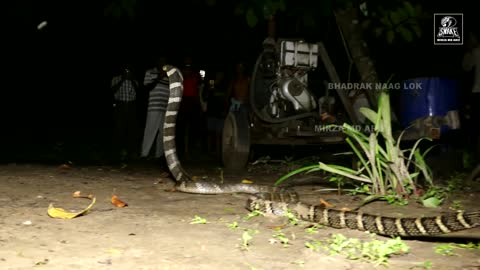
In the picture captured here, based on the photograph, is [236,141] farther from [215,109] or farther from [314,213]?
[215,109]

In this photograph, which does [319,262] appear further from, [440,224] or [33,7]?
[33,7]

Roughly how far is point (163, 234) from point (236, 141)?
4.56 m

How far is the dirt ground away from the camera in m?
3.96

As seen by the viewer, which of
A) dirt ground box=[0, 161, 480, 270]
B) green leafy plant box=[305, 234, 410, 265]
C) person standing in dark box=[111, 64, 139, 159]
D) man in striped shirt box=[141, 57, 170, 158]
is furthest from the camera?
person standing in dark box=[111, 64, 139, 159]

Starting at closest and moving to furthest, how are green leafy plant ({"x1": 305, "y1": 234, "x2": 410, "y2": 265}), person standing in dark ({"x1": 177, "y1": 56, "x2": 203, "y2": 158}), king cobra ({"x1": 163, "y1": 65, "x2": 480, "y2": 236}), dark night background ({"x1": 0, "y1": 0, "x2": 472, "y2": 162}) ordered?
green leafy plant ({"x1": 305, "y1": 234, "x2": 410, "y2": 265})
king cobra ({"x1": 163, "y1": 65, "x2": 480, "y2": 236})
person standing in dark ({"x1": 177, "y1": 56, "x2": 203, "y2": 158})
dark night background ({"x1": 0, "y1": 0, "x2": 472, "y2": 162})

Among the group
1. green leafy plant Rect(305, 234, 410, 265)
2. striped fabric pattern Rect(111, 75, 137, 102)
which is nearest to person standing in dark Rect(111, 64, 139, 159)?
striped fabric pattern Rect(111, 75, 137, 102)

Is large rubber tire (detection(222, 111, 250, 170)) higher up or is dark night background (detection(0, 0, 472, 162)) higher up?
dark night background (detection(0, 0, 472, 162))

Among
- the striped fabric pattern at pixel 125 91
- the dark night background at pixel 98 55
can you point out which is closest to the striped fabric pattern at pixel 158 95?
the striped fabric pattern at pixel 125 91

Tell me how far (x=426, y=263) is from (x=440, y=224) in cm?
67

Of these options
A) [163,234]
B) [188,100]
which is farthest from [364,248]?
[188,100]

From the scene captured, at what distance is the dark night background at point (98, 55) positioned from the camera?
13.8 m

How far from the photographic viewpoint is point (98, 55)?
1061 inches

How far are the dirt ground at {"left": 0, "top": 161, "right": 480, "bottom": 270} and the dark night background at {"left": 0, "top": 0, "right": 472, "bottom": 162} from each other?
492cm

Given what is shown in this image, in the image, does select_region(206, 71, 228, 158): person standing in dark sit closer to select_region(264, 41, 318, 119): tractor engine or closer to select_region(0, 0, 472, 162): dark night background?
select_region(0, 0, 472, 162): dark night background
